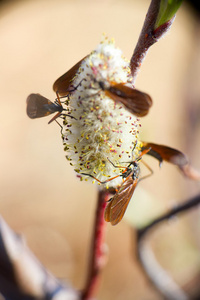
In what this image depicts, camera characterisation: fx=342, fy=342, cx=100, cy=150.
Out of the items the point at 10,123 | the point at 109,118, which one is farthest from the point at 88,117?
the point at 10,123

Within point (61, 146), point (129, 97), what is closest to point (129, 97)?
point (129, 97)

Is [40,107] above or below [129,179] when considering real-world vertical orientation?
above

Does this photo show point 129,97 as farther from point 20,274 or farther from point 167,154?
point 20,274

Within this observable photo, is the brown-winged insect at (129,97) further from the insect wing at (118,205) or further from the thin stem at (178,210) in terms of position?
the thin stem at (178,210)

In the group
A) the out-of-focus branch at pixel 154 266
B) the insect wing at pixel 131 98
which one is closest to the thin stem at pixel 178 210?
the out-of-focus branch at pixel 154 266

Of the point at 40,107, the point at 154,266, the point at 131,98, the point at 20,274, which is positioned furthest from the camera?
the point at 154,266

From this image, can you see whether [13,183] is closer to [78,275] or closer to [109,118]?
[78,275]
